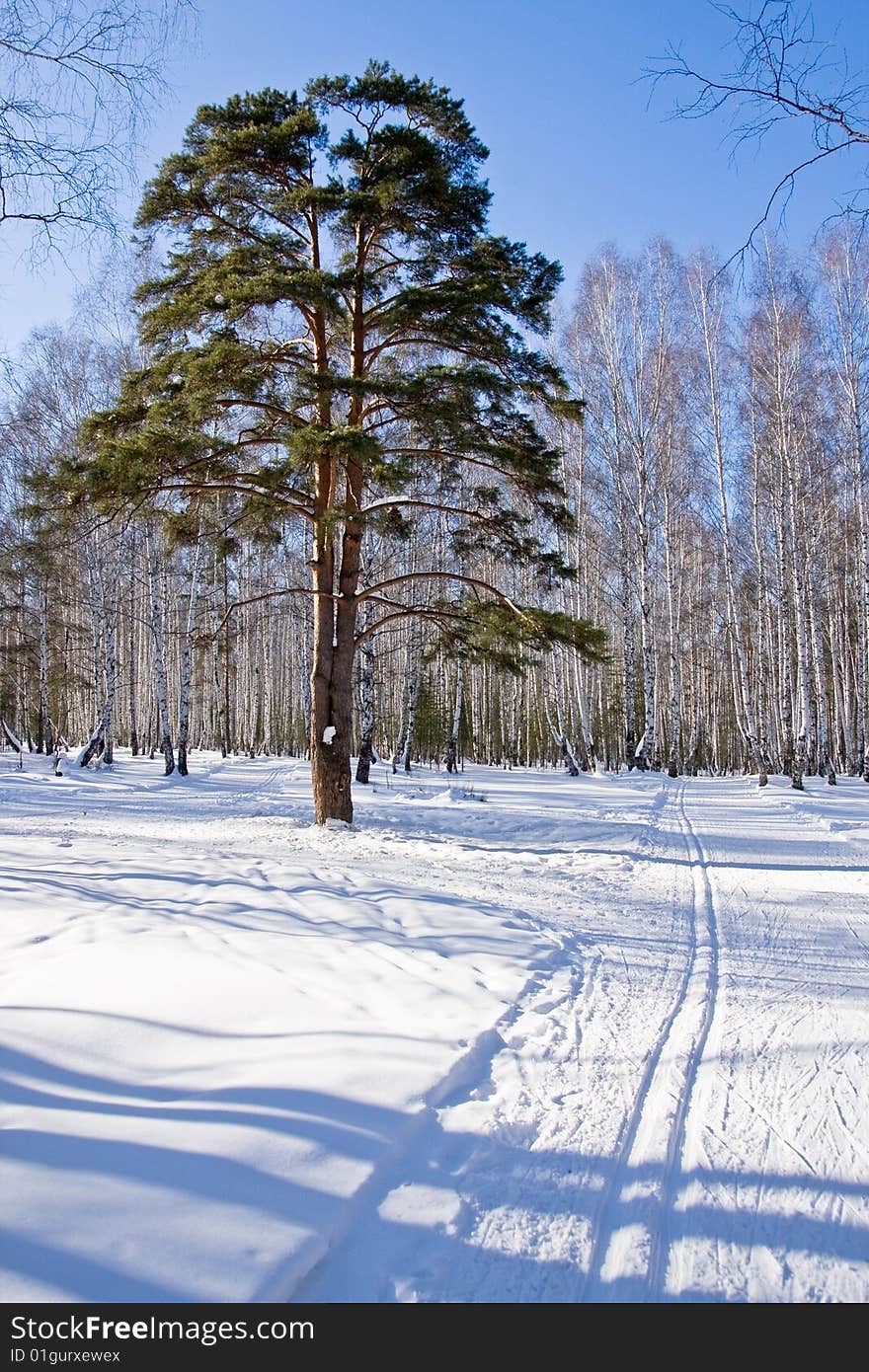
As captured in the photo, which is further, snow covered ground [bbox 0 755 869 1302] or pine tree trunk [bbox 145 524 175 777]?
pine tree trunk [bbox 145 524 175 777]

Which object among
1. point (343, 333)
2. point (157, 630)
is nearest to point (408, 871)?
point (343, 333)

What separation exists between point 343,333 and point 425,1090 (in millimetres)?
10549

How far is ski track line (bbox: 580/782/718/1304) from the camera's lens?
83.4 inches

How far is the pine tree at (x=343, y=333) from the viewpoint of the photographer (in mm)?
8477

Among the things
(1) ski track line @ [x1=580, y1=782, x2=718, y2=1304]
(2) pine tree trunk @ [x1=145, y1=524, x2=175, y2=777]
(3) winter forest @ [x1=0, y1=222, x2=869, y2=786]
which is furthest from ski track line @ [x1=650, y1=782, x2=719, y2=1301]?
(2) pine tree trunk @ [x1=145, y1=524, x2=175, y2=777]

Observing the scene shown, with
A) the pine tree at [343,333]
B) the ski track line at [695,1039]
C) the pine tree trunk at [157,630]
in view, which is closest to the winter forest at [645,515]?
the pine tree trunk at [157,630]

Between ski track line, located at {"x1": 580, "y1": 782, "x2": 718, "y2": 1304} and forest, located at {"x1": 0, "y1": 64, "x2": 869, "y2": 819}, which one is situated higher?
forest, located at {"x1": 0, "y1": 64, "x2": 869, "y2": 819}

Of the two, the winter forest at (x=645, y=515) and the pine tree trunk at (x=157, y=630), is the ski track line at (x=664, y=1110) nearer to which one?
the winter forest at (x=645, y=515)

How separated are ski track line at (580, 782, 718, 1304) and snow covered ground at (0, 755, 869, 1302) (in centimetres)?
1

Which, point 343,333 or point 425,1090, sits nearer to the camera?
point 425,1090

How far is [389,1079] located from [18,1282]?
148 centimetres

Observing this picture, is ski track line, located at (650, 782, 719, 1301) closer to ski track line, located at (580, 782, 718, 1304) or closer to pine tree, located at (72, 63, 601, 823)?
ski track line, located at (580, 782, 718, 1304)

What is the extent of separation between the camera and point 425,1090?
2.96 m

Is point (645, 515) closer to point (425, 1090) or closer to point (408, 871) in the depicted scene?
point (408, 871)
